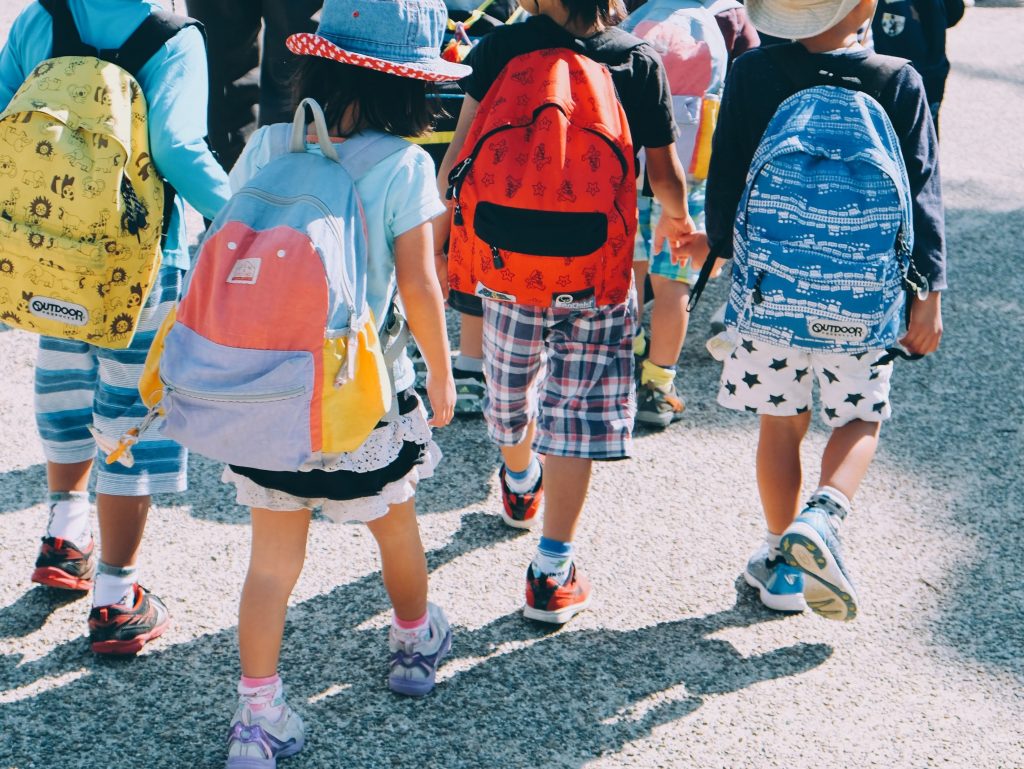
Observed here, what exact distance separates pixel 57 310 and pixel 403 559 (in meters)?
0.94

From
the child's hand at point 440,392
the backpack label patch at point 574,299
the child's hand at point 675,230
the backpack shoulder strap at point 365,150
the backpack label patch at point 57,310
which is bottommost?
the child's hand at point 440,392

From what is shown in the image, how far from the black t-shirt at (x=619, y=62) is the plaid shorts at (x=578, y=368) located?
0.45 m

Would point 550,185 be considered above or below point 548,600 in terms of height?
above

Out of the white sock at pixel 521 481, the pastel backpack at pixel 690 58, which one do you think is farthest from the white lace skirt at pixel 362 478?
the pastel backpack at pixel 690 58

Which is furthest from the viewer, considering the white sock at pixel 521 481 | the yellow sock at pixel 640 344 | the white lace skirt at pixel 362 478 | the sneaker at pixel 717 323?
the sneaker at pixel 717 323

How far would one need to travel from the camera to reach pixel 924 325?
2.82 metres

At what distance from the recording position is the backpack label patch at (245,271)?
2.19m

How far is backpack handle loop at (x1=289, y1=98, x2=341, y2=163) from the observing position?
227 centimetres

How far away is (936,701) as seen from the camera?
2844 millimetres

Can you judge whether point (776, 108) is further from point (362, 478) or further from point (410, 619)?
point (410, 619)

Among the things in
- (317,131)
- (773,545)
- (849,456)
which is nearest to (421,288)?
(317,131)

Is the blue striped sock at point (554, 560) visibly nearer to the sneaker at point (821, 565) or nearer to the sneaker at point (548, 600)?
the sneaker at point (548, 600)

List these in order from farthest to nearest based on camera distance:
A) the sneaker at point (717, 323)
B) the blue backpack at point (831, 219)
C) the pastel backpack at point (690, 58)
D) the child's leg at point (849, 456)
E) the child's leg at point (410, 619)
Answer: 1. the sneaker at point (717, 323)
2. the pastel backpack at point (690, 58)
3. the child's leg at point (849, 456)
4. the child's leg at point (410, 619)
5. the blue backpack at point (831, 219)

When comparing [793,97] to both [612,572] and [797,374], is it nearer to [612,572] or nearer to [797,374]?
[797,374]
